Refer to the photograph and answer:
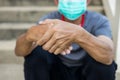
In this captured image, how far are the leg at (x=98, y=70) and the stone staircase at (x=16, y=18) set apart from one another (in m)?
1.18

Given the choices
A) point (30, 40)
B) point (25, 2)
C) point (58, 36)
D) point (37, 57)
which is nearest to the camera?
point (58, 36)

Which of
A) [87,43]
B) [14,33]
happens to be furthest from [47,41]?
[14,33]

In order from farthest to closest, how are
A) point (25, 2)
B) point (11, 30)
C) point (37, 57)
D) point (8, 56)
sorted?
point (25, 2) → point (11, 30) → point (8, 56) → point (37, 57)

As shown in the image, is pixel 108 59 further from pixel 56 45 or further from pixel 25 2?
pixel 25 2

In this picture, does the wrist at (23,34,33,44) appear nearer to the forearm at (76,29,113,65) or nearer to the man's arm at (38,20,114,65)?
the man's arm at (38,20,114,65)

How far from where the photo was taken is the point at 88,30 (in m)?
1.64

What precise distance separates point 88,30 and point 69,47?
0.19 metres

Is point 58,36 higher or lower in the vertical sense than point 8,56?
higher

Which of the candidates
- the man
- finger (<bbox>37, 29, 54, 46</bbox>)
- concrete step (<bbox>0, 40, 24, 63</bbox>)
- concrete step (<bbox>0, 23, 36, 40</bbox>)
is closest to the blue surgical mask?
the man

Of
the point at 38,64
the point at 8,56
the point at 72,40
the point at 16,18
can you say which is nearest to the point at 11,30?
the point at 16,18

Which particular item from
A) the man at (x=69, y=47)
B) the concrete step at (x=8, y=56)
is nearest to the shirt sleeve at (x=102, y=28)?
the man at (x=69, y=47)

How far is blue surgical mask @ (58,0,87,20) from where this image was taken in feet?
5.18

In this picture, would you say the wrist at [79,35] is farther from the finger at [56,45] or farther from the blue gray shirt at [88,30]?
the blue gray shirt at [88,30]

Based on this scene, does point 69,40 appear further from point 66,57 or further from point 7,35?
point 7,35
